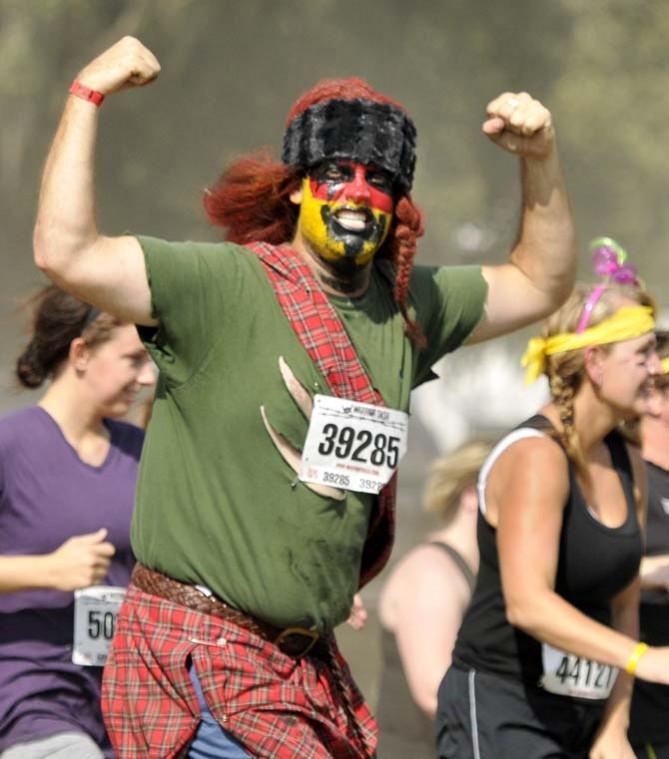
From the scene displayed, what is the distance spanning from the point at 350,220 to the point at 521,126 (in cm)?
42

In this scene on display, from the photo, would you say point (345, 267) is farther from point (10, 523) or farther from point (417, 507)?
point (417, 507)

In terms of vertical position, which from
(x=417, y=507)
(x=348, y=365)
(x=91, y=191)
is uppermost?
(x=91, y=191)

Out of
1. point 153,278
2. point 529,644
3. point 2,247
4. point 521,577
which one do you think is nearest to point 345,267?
point 153,278

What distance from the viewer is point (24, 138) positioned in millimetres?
13977

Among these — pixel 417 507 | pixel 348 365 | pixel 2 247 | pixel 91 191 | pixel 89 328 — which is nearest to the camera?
pixel 91 191

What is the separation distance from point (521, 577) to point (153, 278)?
1201mm

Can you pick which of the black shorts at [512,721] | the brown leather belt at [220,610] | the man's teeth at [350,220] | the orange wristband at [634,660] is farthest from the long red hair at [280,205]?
the black shorts at [512,721]

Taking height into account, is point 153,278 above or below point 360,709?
above

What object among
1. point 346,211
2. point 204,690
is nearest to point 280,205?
point 346,211

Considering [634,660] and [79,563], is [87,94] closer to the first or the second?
[79,563]

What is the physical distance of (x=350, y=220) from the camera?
3.69 m

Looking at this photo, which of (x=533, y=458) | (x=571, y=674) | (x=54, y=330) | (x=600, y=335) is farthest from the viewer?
(x=54, y=330)

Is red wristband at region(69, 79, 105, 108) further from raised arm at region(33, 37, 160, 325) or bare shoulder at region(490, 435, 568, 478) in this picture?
bare shoulder at region(490, 435, 568, 478)

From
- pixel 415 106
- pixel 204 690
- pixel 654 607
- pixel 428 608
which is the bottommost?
pixel 428 608
